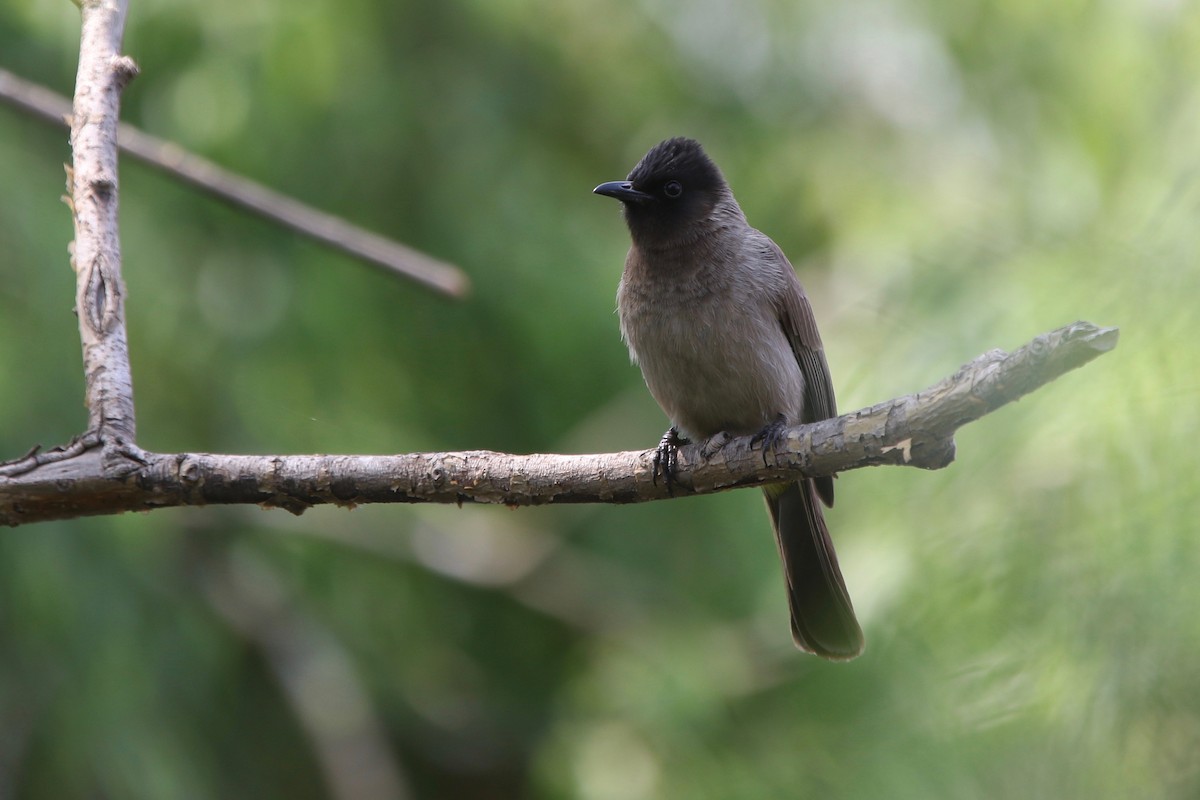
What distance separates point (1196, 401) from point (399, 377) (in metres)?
3.20

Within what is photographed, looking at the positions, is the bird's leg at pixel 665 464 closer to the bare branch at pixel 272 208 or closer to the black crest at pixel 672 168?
the bare branch at pixel 272 208

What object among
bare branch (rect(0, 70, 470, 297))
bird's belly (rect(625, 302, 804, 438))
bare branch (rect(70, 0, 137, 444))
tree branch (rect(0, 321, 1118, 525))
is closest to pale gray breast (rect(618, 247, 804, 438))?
bird's belly (rect(625, 302, 804, 438))

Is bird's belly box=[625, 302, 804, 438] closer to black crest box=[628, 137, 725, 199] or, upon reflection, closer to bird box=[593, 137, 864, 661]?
bird box=[593, 137, 864, 661]

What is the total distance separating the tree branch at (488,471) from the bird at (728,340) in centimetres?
84

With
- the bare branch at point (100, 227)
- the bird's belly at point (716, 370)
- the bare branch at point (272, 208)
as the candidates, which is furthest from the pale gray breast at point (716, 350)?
the bare branch at point (100, 227)

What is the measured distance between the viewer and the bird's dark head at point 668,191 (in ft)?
11.5

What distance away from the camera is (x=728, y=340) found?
322cm

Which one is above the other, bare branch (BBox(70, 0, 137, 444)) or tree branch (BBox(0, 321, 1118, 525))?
bare branch (BBox(70, 0, 137, 444))

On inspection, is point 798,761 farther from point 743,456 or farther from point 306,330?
point 306,330

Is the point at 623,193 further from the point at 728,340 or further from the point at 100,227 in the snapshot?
the point at 100,227

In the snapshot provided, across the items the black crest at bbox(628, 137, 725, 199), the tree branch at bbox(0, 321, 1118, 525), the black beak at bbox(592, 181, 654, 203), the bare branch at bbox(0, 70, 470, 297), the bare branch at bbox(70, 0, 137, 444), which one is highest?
the black crest at bbox(628, 137, 725, 199)

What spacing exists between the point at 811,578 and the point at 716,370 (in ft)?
2.26

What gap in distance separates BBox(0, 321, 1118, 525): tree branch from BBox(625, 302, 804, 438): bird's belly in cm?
86

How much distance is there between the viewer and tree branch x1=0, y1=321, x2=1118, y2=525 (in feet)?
6.18
